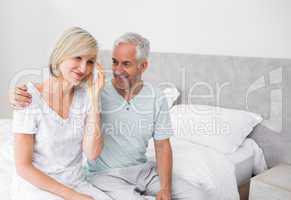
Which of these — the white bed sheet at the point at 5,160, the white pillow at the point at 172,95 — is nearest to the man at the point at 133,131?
the white bed sheet at the point at 5,160

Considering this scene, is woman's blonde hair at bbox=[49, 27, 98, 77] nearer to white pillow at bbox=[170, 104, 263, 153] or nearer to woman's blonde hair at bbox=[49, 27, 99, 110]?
woman's blonde hair at bbox=[49, 27, 99, 110]

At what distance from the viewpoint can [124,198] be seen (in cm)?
141

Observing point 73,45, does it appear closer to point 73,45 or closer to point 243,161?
point 73,45

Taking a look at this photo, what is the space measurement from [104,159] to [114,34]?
2066 millimetres

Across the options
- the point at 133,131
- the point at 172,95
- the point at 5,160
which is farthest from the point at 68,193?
the point at 172,95

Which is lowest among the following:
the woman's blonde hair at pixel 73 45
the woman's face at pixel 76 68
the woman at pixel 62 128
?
the woman at pixel 62 128

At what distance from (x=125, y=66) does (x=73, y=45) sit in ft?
1.16

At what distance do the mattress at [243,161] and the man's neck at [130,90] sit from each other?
841 mm

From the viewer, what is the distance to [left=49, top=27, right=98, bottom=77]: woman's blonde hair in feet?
4.05

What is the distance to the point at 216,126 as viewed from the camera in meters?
2.25

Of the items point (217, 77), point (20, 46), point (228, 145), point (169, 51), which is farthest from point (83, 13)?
point (228, 145)

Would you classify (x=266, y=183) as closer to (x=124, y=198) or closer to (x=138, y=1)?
(x=124, y=198)

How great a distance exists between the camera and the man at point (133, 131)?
1.53 m

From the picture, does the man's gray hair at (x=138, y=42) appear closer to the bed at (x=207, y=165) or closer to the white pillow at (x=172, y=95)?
the bed at (x=207, y=165)
